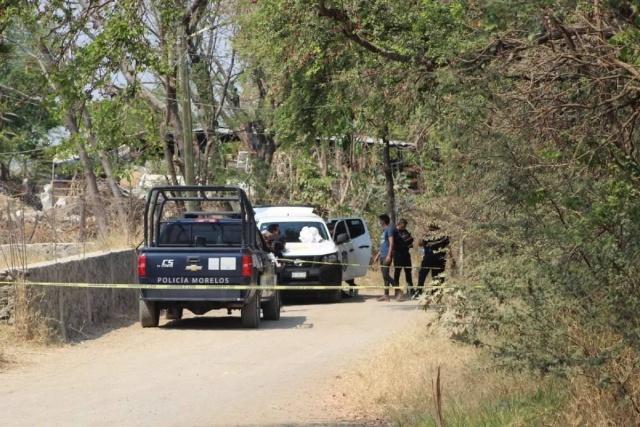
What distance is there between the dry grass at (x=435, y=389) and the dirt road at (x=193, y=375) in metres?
0.45

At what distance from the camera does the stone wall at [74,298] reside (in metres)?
16.3

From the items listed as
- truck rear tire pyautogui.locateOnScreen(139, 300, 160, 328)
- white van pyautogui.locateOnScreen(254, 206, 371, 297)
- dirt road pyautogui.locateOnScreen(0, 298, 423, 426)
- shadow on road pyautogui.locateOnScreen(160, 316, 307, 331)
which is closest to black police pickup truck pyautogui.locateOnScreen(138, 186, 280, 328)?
truck rear tire pyautogui.locateOnScreen(139, 300, 160, 328)

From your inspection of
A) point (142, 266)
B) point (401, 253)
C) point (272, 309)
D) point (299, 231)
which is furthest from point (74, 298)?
point (401, 253)

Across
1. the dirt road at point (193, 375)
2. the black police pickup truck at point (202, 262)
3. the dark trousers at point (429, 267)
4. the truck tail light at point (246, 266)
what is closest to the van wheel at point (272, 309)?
the dirt road at point (193, 375)

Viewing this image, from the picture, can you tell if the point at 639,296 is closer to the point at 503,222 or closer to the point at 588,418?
the point at 588,418

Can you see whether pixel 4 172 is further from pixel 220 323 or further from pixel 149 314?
pixel 149 314

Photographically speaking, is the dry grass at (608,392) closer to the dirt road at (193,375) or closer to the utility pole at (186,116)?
the dirt road at (193,375)

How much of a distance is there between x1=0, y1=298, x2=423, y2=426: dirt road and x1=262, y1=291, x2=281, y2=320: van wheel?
8.9 inches

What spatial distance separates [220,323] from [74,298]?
291 centimetres

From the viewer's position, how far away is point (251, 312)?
19.4 meters

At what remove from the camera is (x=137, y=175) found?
178 feet

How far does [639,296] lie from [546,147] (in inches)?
95.1

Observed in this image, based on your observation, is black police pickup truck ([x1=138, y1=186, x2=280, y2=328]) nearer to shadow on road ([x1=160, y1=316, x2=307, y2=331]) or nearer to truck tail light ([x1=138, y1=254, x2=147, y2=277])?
truck tail light ([x1=138, y1=254, x2=147, y2=277])

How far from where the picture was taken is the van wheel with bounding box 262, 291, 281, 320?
20.9m
